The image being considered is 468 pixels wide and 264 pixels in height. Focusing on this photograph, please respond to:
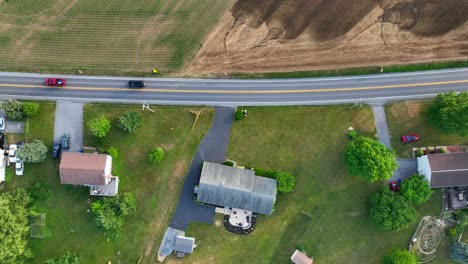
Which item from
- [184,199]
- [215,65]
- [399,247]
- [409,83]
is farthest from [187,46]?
[399,247]

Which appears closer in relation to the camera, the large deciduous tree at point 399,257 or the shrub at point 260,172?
the large deciduous tree at point 399,257

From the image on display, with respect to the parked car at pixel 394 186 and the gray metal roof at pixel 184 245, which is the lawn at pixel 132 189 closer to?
the gray metal roof at pixel 184 245

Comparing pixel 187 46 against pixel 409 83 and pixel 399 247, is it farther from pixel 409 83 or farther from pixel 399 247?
pixel 399 247

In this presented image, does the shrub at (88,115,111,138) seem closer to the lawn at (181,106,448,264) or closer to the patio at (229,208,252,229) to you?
the lawn at (181,106,448,264)

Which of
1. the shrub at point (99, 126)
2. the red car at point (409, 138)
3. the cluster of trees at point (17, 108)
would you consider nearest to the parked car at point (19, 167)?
the cluster of trees at point (17, 108)

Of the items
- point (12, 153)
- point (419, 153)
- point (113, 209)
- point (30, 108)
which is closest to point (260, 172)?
point (113, 209)

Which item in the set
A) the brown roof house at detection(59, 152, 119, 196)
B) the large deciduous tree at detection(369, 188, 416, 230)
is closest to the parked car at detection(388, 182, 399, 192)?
the large deciduous tree at detection(369, 188, 416, 230)

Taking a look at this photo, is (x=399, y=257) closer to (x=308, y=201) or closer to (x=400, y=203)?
(x=400, y=203)
